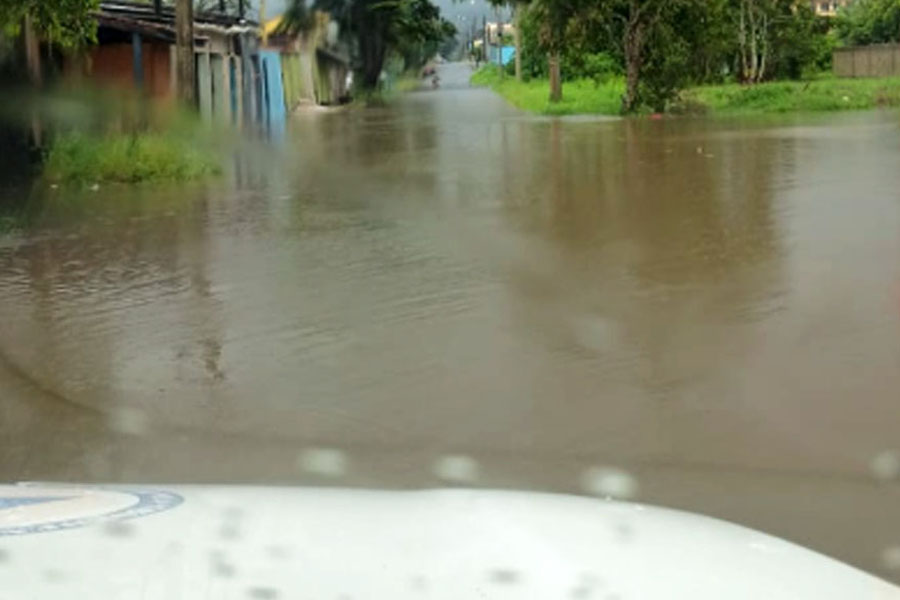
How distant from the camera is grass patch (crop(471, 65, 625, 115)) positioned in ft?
111

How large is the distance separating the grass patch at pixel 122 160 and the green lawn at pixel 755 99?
17.7 meters

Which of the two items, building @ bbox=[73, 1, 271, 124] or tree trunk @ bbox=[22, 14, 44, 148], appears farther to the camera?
building @ bbox=[73, 1, 271, 124]

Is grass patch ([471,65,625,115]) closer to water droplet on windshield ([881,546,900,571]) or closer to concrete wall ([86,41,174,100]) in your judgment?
concrete wall ([86,41,174,100])

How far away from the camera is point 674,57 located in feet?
101

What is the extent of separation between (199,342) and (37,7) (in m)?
5.85

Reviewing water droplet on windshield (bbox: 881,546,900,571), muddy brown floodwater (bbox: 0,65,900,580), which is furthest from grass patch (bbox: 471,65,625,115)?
water droplet on windshield (bbox: 881,546,900,571)

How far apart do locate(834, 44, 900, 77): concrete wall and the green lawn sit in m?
9.23

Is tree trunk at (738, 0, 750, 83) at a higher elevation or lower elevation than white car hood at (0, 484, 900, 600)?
higher

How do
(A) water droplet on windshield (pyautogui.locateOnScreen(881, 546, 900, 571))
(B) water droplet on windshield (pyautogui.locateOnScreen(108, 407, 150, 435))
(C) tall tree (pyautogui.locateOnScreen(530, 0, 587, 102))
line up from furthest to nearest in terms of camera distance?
(C) tall tree (pyautogui.locateOnScreen(530, 0, 587, 102)) → (B) water droplet on windshield (pyautogui.locateOnScreen(108, 407, 150, 435)) → (A) water droplet on windshield (pyautogui.locateOnScreen(881, 546, 900, 571))

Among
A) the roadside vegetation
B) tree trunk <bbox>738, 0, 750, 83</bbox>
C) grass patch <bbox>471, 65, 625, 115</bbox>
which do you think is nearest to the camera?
the roadside vegetation

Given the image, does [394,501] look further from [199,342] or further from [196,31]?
[196,31]

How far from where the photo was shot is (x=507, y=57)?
56.7m

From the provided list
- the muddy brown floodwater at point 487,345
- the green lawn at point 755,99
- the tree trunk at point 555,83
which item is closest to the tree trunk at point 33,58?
the muddy brown floodwater at point 487,345

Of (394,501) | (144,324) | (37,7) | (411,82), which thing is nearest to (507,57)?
(411,82)
